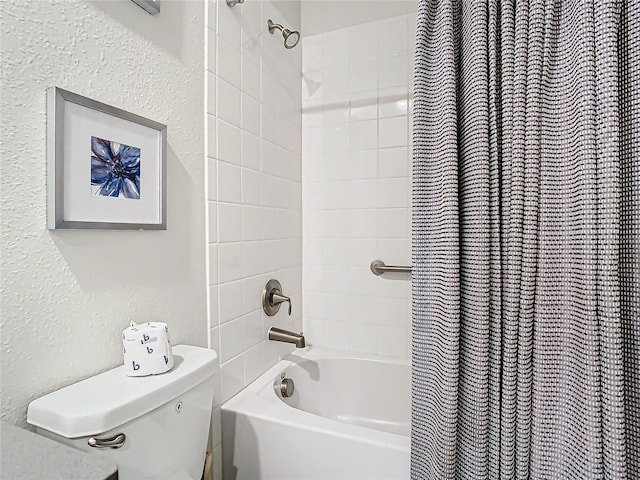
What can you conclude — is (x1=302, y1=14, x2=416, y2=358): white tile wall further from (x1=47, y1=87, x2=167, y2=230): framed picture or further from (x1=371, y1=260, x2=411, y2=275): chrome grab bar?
(x1=47, y1=87, x2=167, y2=230): framed picture

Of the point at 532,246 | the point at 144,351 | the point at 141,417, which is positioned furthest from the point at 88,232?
the point at 532,246

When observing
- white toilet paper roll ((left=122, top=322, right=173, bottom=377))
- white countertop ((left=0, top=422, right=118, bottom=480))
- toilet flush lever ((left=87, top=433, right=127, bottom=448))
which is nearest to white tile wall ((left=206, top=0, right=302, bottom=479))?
white toilet paper roll ((left=122, top=322, right=173, bottom=377))

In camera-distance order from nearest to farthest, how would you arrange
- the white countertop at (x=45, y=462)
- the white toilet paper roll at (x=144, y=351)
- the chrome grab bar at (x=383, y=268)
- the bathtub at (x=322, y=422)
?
the white countertop at (x=45, y=462), the white toilet paper roll at (x=144, y=351), the bathtub at (x=322, y=422), the chrome grab bar at (x=383, y=268)

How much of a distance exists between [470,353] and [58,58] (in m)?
1.09

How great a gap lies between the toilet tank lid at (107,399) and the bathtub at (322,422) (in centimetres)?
39

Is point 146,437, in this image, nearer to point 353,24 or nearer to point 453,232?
point 453,232

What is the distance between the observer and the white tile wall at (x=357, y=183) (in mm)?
1662

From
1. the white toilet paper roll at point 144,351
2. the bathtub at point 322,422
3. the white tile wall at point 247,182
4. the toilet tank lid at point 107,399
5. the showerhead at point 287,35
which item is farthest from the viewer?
the showerhead at point 287,35

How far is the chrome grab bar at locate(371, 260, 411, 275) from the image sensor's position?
1.63 meters

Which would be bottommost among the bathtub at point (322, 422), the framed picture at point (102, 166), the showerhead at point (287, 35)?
the bathtub at point (322, 422)

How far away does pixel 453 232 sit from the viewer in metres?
0.84

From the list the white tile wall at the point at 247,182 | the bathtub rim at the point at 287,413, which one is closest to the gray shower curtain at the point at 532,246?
the bathtub rim at the point at 287,413

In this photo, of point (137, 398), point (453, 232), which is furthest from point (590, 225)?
point (137, 398)

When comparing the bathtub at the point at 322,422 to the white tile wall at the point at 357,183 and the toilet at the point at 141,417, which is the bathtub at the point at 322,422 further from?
the toilet at the point at 141,417
